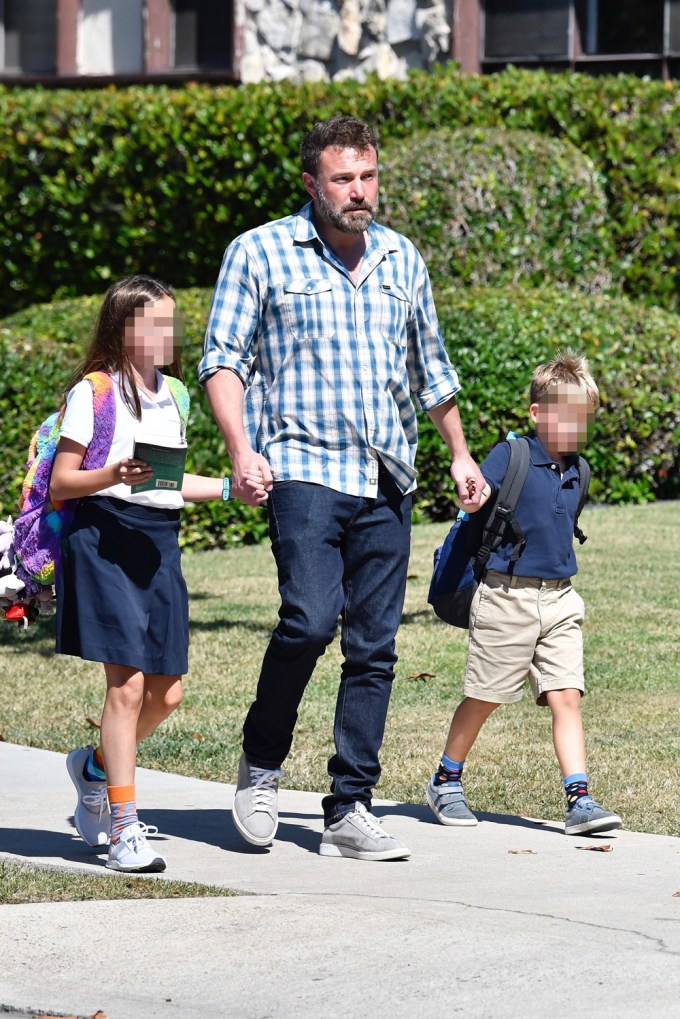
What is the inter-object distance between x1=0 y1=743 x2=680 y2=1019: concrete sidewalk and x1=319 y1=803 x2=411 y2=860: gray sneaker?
5cm

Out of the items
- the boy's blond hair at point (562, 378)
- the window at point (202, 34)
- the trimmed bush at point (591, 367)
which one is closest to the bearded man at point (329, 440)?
the boy's blond hair at point (562, 378)

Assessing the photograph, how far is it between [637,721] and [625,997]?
331 cm

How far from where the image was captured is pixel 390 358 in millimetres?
4707

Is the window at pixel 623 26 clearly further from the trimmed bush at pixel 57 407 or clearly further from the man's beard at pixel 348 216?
the man's beard at pixel 348 216

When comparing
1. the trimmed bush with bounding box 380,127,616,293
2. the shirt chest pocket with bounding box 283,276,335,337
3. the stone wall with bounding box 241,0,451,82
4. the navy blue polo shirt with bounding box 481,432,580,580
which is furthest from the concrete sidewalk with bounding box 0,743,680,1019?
the stone wall with bounding box 241,0,451,82

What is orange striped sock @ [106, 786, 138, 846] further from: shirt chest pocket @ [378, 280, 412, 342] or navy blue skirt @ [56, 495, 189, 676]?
shirt chest pocket @ [378, 280, 412, 342]

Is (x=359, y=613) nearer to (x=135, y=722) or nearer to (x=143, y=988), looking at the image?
(x=135, y=722)

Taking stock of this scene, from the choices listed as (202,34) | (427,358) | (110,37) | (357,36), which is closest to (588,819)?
(427,358)

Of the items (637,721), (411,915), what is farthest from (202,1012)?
(637,721)

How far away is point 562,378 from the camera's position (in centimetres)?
516

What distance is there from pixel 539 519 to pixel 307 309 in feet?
3.54

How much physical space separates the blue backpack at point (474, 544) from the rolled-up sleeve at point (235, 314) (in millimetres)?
910

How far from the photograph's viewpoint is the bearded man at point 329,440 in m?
4.55

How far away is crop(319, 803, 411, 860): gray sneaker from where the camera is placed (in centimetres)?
460
